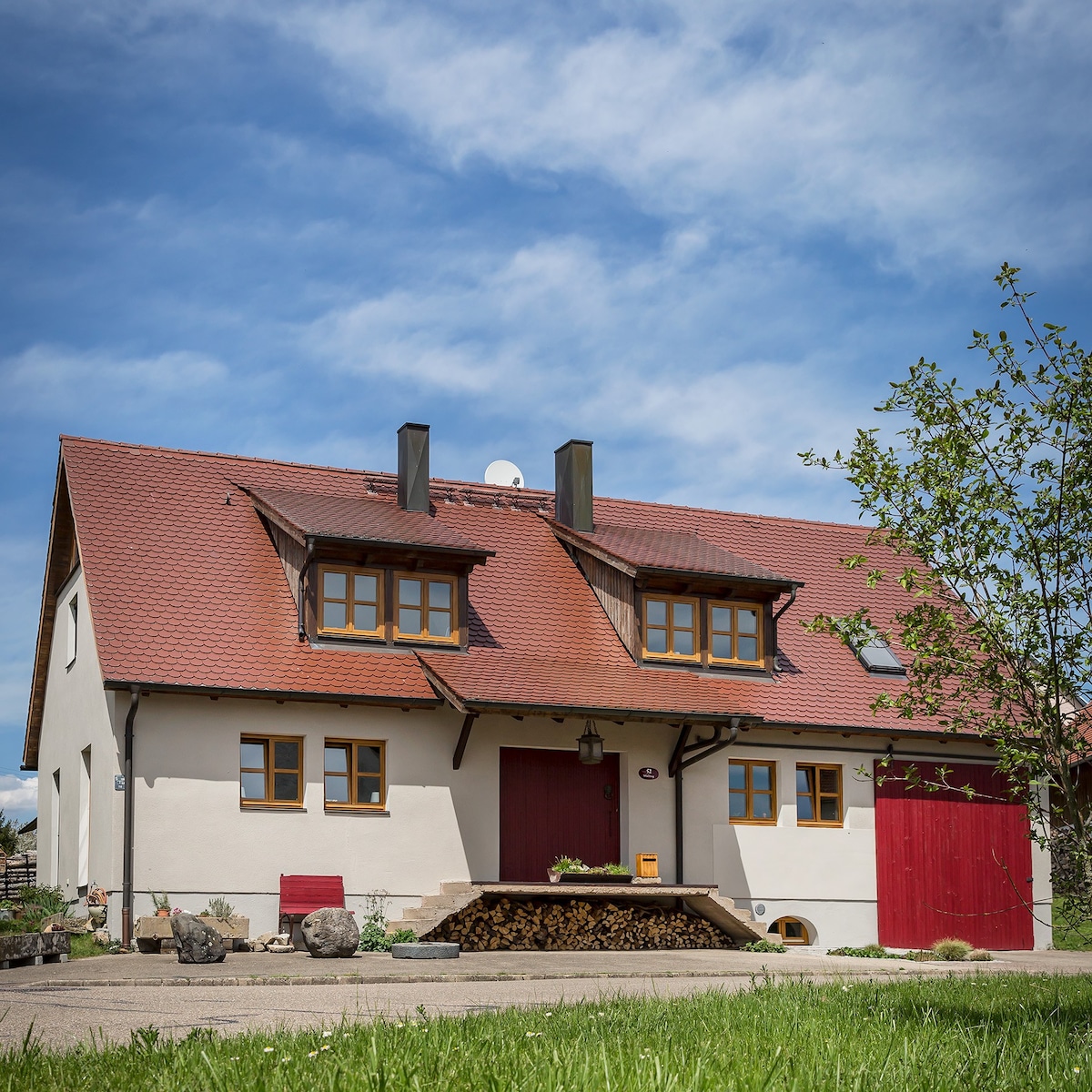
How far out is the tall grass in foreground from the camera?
5.98 m

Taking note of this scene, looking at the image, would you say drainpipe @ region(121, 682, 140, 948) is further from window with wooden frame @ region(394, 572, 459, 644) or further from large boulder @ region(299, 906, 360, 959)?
window with wooden frame @ region(394, 572, 459, 644)

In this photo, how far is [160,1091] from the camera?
5.97 metres

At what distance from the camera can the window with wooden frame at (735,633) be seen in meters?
24.2

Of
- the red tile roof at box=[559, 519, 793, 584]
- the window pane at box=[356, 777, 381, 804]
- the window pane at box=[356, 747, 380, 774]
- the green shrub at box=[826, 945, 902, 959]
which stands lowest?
the green shrub at box=[826, 945, 902, 959]

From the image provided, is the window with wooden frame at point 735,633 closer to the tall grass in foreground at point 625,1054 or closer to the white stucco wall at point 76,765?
the white stucco wall at point 76,765

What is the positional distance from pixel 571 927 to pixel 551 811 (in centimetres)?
231

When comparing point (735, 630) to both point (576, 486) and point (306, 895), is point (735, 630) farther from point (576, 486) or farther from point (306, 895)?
point (306, 895)

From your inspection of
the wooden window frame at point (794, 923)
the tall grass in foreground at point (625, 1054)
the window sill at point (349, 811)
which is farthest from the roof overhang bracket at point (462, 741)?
the tall grass in foreground at point (625, 1054)

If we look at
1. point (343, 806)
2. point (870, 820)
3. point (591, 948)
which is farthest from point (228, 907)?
point (870, 820)

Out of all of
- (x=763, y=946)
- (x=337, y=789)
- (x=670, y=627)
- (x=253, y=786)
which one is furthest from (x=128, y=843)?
Answer: (x=670, y=627)

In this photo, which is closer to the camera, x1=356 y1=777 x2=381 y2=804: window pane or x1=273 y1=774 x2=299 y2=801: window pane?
x1=273 y1=774 x2=299 y2=801: window pane

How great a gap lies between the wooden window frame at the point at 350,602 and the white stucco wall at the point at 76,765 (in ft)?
11.2

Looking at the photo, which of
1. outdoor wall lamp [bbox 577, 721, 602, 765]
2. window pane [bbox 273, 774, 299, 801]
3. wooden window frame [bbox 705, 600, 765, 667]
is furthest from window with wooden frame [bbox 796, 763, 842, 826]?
window pane [bbox 273, 774, 299, 801]

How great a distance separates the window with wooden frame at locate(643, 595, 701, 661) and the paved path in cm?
574
